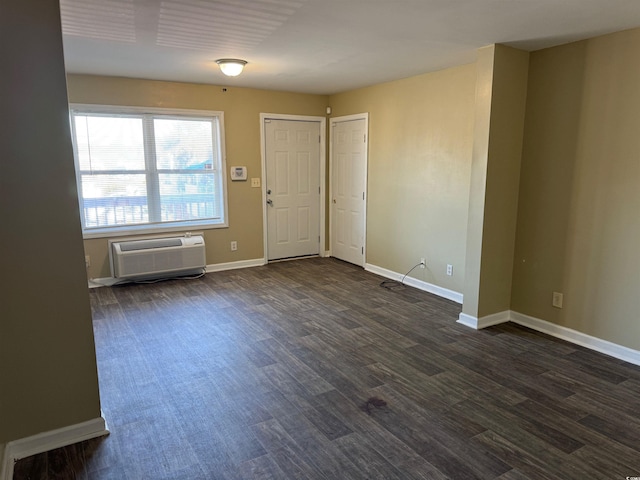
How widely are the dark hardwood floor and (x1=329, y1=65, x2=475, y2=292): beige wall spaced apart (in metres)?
0.86

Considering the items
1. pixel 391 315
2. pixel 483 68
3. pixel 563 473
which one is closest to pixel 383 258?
pixel 391 315

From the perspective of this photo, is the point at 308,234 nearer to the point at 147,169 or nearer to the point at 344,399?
the point at 147,169

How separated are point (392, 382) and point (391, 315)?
127 cm

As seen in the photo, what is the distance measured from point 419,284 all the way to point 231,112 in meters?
3.25

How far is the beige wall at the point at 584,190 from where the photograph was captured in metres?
3.05

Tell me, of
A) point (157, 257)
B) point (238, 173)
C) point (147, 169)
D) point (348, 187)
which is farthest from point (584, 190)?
point (147, 169)

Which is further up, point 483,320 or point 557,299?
point 557,299

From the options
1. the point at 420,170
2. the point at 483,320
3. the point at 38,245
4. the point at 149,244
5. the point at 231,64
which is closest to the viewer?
the point at 38,245

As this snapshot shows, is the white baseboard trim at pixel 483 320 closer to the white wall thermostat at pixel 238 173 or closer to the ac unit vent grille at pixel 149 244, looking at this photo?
the white wall thermostat at pixel 238 173

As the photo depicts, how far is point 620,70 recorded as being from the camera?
3029 millimetres

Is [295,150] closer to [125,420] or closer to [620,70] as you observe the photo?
[620,70]

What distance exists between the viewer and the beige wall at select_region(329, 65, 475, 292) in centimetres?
423

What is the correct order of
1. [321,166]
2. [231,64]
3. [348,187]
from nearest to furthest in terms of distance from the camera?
[231,64]
[348,187]
[321,166]

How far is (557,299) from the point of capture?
3.56 m
